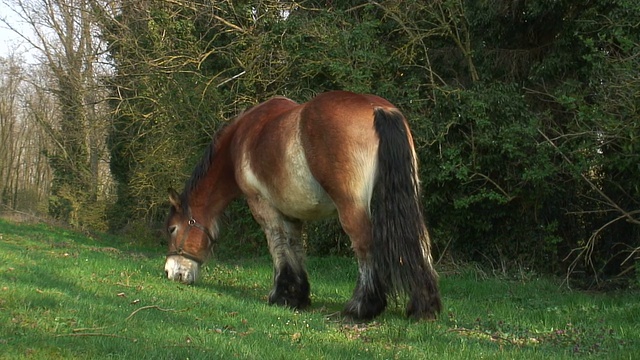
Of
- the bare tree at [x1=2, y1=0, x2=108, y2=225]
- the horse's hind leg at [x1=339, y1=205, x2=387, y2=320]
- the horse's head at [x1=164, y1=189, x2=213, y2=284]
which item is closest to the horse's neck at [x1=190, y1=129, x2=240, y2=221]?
the horse's head at [x1=164, y1=189, x2=213, y2=284]

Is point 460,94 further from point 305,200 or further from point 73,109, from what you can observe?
point 73,109

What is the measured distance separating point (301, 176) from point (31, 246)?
9.84m

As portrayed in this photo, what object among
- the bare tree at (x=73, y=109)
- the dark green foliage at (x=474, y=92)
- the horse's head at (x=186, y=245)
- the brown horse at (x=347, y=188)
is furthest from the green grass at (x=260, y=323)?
the bare tree at (x=73, y=109)

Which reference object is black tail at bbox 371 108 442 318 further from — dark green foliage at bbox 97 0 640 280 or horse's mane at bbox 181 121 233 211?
dark green foliage at bbox 97 0 640 280

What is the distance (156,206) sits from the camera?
17.9 metres

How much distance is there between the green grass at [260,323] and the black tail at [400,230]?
0.30 meters

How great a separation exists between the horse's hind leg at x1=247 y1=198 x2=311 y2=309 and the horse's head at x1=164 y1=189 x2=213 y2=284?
1.32 m

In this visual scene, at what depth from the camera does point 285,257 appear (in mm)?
7613

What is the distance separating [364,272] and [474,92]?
5913 mm

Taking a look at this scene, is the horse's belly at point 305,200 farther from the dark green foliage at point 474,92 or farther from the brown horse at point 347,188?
the dark green foliage at point 474,92

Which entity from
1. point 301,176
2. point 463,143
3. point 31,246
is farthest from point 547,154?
point 31,246

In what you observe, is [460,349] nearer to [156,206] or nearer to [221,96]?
[221,96]

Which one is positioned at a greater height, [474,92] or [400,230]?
[474,92]

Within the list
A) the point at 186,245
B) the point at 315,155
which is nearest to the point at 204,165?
the point at 186,245
